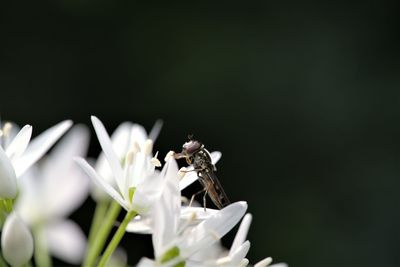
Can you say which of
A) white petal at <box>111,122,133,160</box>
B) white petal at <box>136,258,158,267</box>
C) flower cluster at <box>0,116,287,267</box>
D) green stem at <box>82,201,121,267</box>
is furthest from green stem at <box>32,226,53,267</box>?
white petal at <box>136,258,158,267</box>

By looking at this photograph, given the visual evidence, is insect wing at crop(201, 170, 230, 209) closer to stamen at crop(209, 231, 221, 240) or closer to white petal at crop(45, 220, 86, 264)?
stamen at crop(209, 231, 221, 240)

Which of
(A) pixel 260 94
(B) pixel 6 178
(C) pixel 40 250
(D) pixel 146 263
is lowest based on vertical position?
(A) pixel 260 94

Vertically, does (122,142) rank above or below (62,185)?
above

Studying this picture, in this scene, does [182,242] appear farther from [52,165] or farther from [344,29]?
[344,29]

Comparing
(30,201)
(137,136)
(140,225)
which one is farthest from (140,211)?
(30,201)

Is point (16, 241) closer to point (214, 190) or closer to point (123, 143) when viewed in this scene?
point (214, 190)
